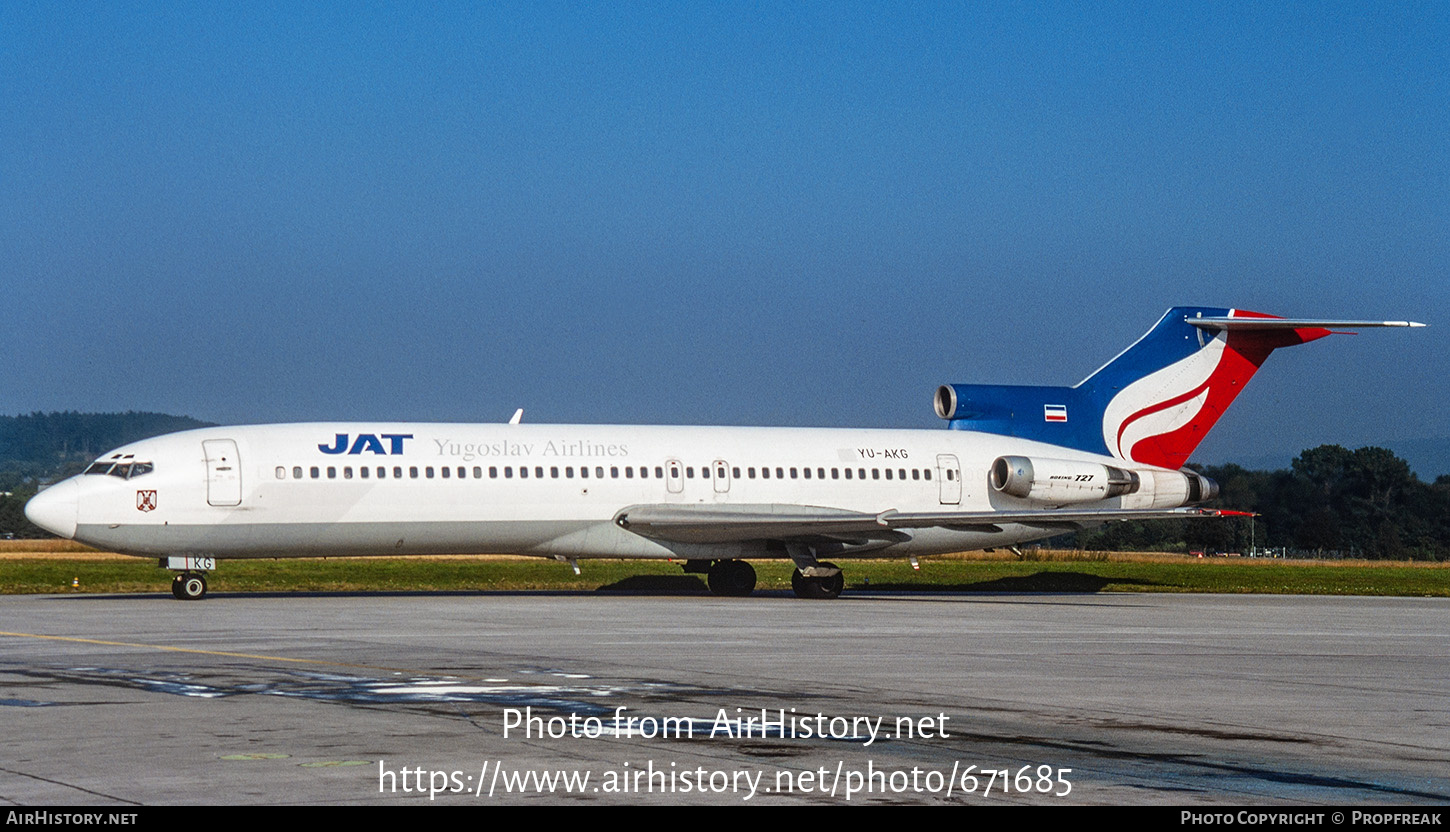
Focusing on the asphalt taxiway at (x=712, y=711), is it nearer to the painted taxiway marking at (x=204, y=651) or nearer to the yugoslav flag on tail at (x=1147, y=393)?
the painted taxiway marking at (x=204, y=651)

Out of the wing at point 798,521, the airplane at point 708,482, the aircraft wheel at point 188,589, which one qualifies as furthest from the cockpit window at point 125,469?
the wing at point 798,521

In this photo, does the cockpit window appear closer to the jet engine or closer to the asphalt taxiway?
the asphalt taxiway

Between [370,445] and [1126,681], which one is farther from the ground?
[370,445]

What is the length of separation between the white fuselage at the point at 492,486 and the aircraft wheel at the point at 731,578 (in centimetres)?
216

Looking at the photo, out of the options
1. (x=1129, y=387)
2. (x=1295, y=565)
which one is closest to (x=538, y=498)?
(x=1129, y=387)

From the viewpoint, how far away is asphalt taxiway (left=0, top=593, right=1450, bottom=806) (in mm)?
9867

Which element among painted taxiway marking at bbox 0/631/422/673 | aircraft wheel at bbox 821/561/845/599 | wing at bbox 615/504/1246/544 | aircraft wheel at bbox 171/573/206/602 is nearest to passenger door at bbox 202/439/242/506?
aircraft wheel at bbox 171/573/206/602

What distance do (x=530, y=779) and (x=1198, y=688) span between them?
8.62 meters

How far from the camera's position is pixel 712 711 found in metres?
13.5

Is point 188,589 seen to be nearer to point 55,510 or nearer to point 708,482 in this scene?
point 55,510

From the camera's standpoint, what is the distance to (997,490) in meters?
39.8

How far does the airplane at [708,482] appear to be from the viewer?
32.4m

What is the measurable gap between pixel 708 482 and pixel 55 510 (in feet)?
44.6

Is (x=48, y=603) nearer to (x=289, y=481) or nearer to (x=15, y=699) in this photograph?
(x=289, y=481)
